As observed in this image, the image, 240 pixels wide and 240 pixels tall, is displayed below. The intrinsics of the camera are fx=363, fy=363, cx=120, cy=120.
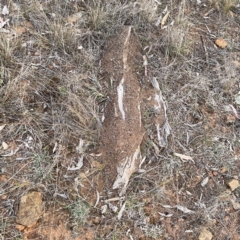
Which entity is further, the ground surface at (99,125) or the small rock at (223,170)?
the small rock at (223,170)

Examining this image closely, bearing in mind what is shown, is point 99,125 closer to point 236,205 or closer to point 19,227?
point 19,227

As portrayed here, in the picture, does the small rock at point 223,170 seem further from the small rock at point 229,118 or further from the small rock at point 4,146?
the small rock at point 4,146

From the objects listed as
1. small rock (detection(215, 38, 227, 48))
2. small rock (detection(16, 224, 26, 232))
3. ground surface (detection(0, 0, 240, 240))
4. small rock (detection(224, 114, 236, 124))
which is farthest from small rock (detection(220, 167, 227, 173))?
small rock (detection(16, 224, 26, 232))

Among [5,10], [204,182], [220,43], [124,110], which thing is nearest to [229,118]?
[204,182]

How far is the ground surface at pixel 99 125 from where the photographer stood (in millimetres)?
1825

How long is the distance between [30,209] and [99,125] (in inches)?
21.6

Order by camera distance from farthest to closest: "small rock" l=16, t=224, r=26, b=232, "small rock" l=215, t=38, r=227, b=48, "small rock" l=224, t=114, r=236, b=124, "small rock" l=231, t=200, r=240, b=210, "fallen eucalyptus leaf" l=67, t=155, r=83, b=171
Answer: "small rock" l=215, t=38, r=227, b=48
"small rock" l=224, t=114, r=236, b=124
"small rock" l=231, t=200, r=240, b=210
"fallen eucalyptus leaf" l=67, t=155, r=83, b=171
"small rock" l=16, t=224, r=26, b=232

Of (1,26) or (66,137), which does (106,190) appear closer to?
(66,137)

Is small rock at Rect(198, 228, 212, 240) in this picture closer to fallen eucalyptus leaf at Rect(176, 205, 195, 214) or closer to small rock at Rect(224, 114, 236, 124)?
fallen eucalyptus leaf at Rect(176, 205, 195, 214)

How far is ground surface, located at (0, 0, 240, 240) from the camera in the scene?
71.9 inches

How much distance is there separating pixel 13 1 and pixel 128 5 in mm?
730

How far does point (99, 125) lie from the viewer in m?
1.94

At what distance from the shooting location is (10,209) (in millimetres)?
1767

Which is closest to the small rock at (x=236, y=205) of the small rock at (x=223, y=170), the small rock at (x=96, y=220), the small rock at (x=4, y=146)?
the small rock at (x=223, y=170)
